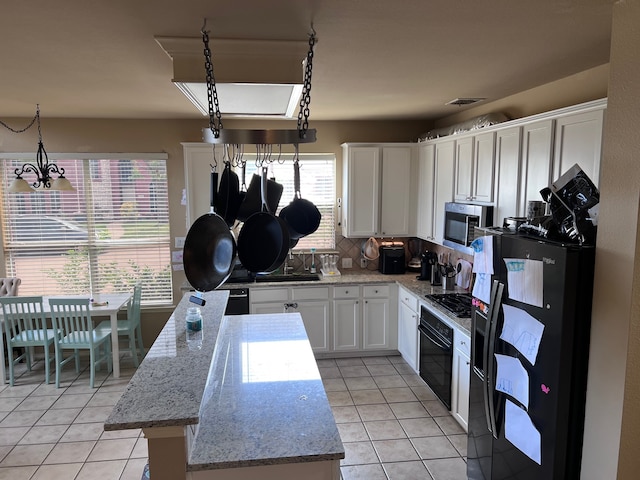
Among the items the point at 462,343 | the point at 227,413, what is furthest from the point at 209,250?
the point at 462,343

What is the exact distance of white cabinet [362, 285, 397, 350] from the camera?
15.6ft

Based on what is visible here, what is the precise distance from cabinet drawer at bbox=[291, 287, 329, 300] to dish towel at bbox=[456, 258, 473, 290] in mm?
1345

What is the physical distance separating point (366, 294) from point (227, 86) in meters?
3.11

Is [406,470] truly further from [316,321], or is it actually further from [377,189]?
[377,189]

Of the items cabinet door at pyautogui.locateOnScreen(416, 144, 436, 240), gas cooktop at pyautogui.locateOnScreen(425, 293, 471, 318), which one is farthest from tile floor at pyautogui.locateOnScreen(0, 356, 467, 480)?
cabinet door at pyautogui.locateOnScreen(416, 144, 436, 240)

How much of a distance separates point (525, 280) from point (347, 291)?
282cm

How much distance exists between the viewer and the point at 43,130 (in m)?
4.67

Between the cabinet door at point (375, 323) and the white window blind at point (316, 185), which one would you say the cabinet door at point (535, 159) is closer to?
the cabinet door at point (375, 323)

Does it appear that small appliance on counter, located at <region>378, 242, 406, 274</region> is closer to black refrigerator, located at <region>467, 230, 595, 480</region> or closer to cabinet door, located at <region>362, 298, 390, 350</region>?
cabinet door, located at <region>362, 298, 390, 350</region>

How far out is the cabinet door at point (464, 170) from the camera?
3.64 metres

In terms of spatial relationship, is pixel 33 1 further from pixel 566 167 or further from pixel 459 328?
pixel 459 328

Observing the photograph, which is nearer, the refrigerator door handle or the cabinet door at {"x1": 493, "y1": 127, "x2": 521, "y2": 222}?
the refrigerator door handle

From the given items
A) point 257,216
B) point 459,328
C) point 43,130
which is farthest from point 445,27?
point 43,130

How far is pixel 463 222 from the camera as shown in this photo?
145 inches
